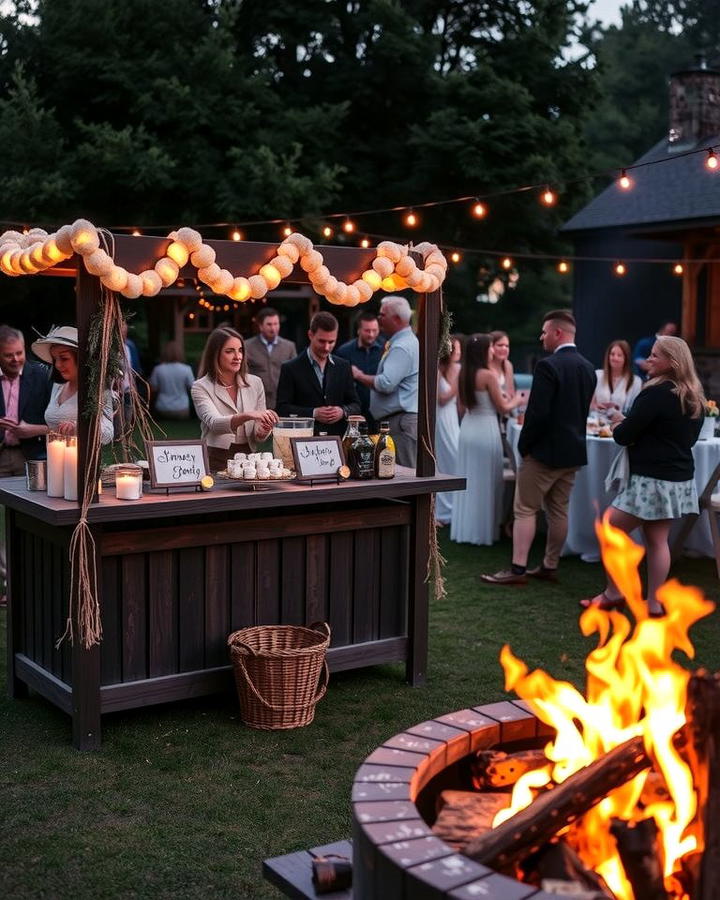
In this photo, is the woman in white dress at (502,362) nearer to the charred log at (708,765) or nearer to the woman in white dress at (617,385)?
the woman in white dress at (617,385)

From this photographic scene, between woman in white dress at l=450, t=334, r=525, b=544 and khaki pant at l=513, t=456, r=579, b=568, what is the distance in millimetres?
1087

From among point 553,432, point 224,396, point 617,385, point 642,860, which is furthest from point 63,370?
point 617,385

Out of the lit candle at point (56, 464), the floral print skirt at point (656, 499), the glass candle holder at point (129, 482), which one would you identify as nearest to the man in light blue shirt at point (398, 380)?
the floral print skirt at point (656, 499)

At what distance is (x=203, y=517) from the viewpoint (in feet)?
16.4

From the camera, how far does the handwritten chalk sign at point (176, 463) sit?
15.8 feet

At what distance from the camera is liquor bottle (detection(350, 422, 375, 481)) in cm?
536

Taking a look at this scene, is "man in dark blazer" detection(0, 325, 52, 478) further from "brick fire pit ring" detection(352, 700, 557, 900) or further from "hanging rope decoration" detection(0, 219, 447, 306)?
"brick fire pit ring" detection(352, 700, 557, 900)

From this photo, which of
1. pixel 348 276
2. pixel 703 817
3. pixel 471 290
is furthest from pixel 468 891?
pixel 471 290

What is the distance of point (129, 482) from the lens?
4668 mm

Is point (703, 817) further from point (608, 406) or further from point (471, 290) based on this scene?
point (471, 290)

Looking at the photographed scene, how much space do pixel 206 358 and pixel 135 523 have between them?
139 centimetres

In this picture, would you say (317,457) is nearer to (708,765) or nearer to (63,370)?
(63,370)

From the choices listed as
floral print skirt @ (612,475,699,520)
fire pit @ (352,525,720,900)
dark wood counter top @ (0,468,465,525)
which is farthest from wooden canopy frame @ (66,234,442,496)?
fire pit @ (352,525,720,900)

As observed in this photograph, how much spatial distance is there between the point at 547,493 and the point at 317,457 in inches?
113
